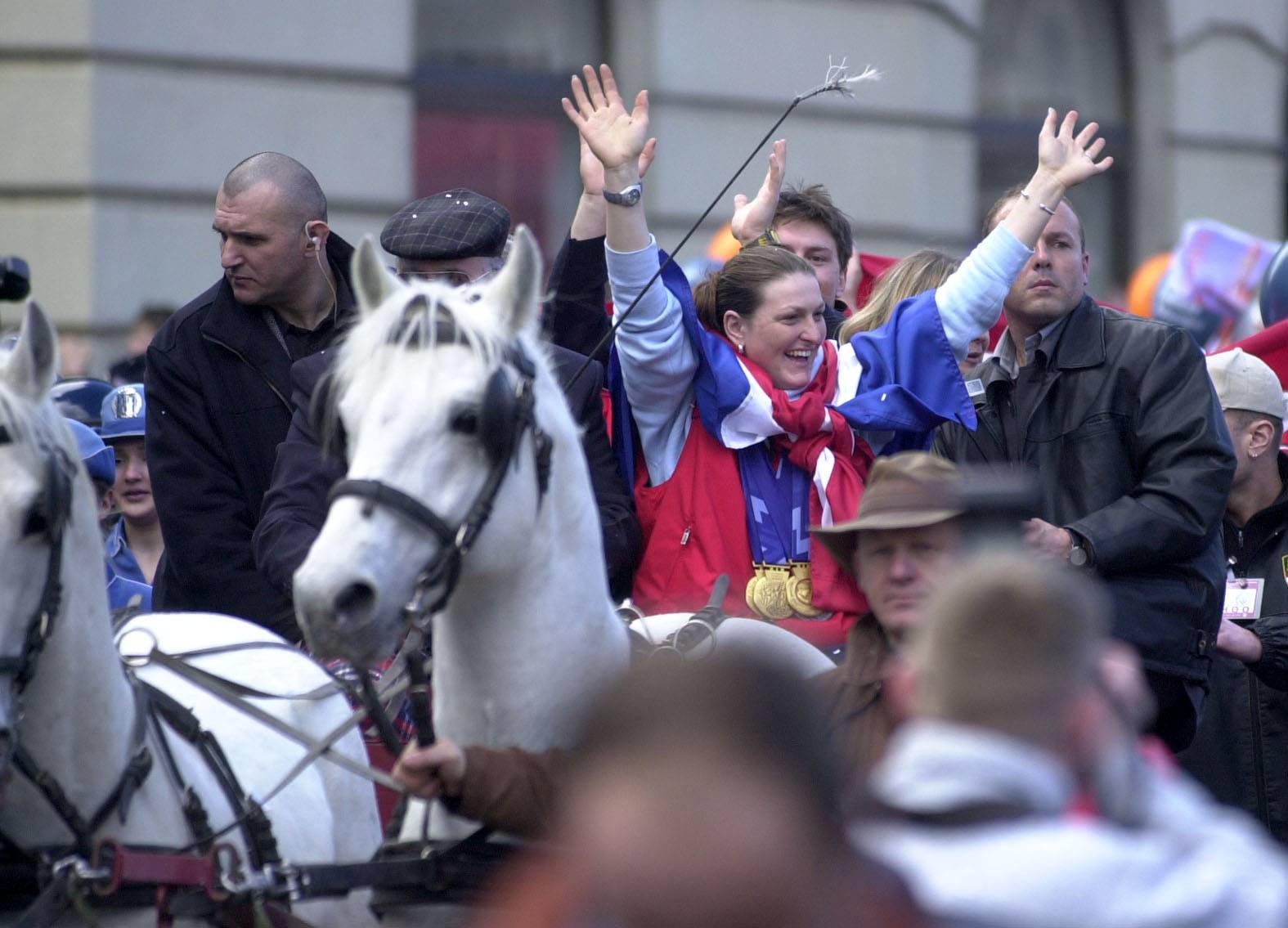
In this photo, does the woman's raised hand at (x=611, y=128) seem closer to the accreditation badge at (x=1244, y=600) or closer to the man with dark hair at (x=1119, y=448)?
the man with dark hair at (x=1119, y=448)

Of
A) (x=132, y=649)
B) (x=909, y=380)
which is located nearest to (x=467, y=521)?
(x=132, y=649)

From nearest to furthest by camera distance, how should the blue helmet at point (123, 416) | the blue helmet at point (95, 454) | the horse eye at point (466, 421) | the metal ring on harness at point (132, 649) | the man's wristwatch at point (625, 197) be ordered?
1. the horse eye at point (466, 421)
2. the metal ring on harness at point (132, 649)
3. the man's wristwatch at point (625, 197)
4. the blue helmet at point (95, 454)
5. the blue helmet at point (123, 416)

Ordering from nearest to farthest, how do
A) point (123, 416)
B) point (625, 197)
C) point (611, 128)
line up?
point (625, 197)
point (611, 128)
point (123, 416)

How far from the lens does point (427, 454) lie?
302cm

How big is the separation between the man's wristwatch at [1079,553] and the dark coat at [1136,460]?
2 centimetres

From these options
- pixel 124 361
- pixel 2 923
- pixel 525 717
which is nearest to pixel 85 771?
pixel 2 923

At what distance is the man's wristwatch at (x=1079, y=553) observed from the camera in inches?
170

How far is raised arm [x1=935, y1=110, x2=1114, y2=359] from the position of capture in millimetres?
4344

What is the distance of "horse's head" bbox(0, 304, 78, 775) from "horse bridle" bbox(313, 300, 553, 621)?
45cm

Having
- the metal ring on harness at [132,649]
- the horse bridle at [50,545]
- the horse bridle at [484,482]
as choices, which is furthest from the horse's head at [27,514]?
the metal ring on harness at [132,649]

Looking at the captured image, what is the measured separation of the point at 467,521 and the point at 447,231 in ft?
5.57

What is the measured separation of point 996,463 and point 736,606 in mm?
891

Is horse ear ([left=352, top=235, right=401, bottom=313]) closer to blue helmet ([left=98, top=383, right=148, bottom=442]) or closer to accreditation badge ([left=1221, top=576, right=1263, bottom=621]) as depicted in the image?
blue helmet ([left=98, top=383, right=148, bottom=442])

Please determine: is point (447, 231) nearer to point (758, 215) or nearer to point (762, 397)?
point (762, 397)
